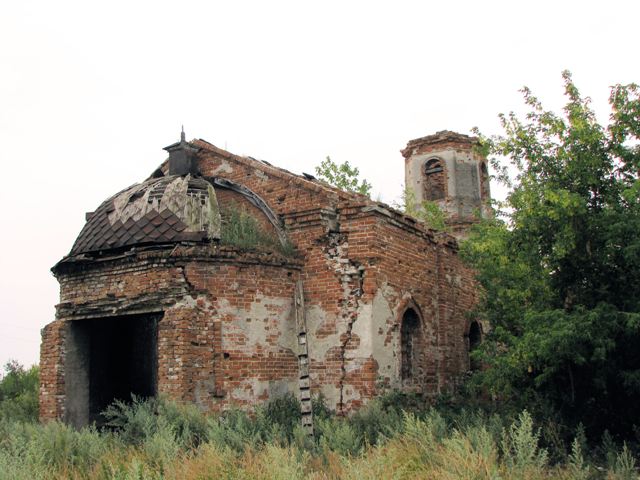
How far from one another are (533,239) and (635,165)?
165 cm

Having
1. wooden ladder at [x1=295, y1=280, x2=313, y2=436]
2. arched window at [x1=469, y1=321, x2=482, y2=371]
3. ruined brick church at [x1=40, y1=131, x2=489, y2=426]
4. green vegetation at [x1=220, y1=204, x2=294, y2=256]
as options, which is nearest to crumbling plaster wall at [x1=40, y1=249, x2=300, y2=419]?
ruined brick church at [x1=40, y1=131, x2=489, y2=426]

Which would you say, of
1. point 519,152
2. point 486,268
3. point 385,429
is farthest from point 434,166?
point 385,429

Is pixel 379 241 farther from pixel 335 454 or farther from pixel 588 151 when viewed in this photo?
pixel 335 454

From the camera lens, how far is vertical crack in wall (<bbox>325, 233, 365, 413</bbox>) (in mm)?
10562

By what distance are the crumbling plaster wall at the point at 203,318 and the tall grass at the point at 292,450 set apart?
409 millimetres

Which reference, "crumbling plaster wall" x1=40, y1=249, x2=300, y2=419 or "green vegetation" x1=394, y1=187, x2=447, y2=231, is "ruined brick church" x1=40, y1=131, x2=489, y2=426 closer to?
"crumbling plaster wall" x1=40, y1=249, x2=300, y2=419

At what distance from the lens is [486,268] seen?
37.1ft

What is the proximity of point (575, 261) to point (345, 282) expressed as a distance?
11.9 ft

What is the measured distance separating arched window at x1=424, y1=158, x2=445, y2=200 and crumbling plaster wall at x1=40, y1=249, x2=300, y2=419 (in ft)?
45.2

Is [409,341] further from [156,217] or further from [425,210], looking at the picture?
[425,210]

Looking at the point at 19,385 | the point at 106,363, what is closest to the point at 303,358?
the point at 106,363

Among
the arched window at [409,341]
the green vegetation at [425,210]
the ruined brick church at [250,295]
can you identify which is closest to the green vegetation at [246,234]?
the ruined brick church at [250,295]

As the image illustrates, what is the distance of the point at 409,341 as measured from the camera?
1198 cm

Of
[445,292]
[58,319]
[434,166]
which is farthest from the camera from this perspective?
[434,166]
